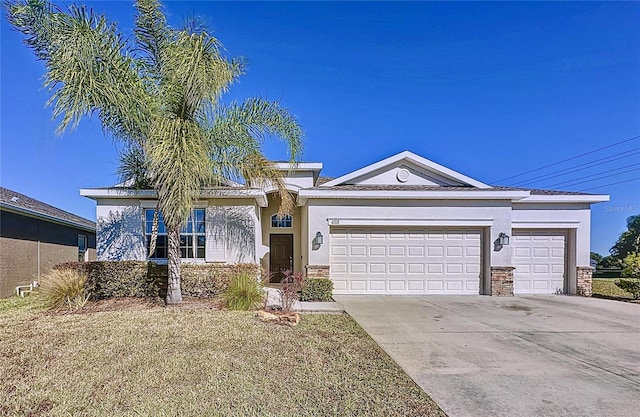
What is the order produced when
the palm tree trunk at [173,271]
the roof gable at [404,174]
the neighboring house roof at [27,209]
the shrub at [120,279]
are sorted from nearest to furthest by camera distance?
the palm tree trunk at [173,271]
the shrub at [120,279]
the neighboring house roof at [27,209]
the roof gable at [404,174]

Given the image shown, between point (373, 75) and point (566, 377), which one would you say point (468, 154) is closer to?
point (373, 75)

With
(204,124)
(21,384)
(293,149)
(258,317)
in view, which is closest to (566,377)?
(258,317)

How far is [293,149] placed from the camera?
10.6 meters

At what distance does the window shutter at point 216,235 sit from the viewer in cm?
1235

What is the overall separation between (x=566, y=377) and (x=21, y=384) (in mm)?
7460

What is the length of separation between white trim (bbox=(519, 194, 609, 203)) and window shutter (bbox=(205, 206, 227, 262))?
11164mm

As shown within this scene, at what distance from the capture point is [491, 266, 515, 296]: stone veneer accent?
491 inches

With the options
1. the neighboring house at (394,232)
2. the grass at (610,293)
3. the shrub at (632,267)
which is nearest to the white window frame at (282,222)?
the neighboring house at (394,232)

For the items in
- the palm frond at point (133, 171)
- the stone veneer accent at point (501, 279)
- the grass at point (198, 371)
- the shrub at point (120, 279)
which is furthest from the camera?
the stone veneer accent at point (501, 279)

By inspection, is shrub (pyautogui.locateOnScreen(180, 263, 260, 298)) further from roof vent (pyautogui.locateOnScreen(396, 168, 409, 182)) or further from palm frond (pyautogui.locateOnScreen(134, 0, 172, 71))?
roof vent (pyautogui.locateOnScreen(396, 168, 409, 182))

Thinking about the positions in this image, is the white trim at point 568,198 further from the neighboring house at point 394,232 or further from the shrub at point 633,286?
the shrub at point 633,286

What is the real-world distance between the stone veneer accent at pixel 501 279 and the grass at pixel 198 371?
7.29 metres

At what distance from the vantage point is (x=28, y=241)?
1379 centimetres

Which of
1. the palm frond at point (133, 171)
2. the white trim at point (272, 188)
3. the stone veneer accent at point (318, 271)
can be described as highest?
the palm frond at point (133, 171)
